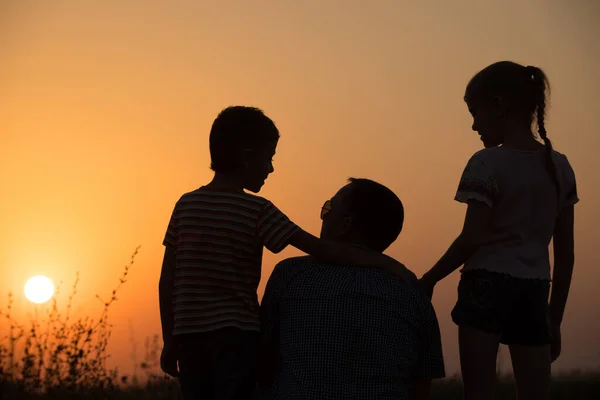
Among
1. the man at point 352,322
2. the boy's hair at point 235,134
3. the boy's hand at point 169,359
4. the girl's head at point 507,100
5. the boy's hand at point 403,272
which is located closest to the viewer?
the man at point 352,322

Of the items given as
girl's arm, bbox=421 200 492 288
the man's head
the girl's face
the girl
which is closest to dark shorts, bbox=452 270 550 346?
the girl

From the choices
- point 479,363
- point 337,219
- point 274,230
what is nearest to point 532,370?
point 479,363

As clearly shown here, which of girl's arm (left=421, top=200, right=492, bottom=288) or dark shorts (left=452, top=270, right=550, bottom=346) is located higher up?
girl's arm (left=421, top=200, right=492, bottom=288)

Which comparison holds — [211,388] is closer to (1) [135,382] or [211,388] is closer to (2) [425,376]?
(2) [425,376]

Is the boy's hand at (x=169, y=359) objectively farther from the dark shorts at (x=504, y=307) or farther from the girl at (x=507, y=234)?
the dark shorts at (x=504, y=307)

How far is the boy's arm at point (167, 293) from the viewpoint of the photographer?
13.8ft

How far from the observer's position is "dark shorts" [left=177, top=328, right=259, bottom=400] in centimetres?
387

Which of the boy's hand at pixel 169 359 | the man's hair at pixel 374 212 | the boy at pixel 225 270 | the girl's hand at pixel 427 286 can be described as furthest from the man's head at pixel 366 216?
the boy's hand at pixel 169 359

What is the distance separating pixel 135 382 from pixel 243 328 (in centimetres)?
319

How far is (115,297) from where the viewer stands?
6.72 meters

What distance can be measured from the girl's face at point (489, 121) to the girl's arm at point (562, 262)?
595 millimetres

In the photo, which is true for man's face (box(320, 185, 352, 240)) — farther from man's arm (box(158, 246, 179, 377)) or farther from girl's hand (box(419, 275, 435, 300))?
man's arm (box(158, 246, 179, 377))

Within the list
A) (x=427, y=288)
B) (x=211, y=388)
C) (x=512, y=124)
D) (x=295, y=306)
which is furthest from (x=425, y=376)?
(x=512, y=124)

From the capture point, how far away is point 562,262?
4.68m
